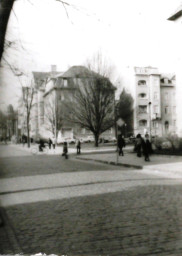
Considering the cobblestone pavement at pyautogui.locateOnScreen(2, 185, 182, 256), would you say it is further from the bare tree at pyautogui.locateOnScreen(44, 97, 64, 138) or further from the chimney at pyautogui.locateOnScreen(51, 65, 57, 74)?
the chimney at pyautogui.locateOnScreen(51, 65, 57, 74)

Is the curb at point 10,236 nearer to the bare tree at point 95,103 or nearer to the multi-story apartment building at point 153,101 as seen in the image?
the bare tree at point 95,103

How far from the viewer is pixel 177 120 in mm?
2584

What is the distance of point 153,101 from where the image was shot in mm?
2688

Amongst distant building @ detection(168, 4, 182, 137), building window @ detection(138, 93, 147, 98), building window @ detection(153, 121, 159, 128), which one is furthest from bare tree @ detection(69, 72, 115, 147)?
distant building @ detection(168, 4, 182, 137)

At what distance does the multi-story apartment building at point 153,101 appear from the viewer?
8.59ft

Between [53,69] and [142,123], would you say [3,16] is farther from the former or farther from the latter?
[142,123]

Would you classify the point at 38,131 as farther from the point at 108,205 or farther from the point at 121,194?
the point at 121,194

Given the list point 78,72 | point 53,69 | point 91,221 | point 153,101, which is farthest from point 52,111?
point 91,221

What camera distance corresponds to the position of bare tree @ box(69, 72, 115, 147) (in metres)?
3.04

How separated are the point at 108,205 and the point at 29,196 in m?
1.37

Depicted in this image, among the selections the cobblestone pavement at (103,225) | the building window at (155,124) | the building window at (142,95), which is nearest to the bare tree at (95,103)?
the building window at (142,95)

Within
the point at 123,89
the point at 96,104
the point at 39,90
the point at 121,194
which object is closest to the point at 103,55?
the point at 123,89

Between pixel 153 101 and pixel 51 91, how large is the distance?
0.76 m

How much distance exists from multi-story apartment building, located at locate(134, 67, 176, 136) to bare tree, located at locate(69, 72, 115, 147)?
0.95ft
